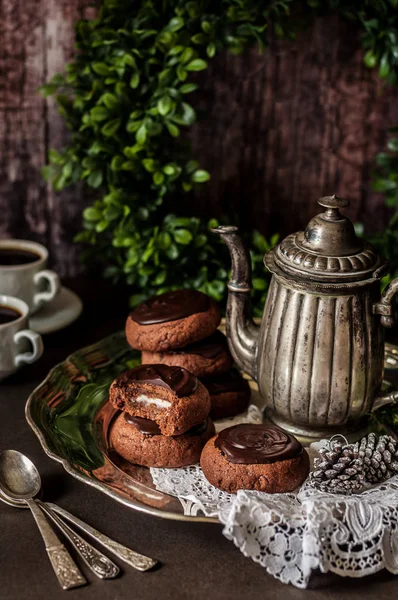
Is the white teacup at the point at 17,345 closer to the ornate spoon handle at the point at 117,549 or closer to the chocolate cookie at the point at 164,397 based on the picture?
the chocolate cookie at the point at 164,397

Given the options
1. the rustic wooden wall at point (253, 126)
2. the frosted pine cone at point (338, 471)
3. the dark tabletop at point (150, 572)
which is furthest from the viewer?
the rustic wooden wall at point (253, 126)

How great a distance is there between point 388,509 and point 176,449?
10.2 inches

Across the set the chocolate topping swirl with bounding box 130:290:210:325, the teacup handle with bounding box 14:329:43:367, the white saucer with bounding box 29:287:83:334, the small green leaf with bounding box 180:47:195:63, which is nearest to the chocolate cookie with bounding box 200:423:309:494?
the chocolate topping swirl with bounding box 130:290:210:325

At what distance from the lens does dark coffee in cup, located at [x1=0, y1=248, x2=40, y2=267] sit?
140cm

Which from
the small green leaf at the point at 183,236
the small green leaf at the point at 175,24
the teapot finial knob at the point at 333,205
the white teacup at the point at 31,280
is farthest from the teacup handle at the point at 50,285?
the teapot finial knob at the point at 333,205

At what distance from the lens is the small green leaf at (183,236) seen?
1.33m

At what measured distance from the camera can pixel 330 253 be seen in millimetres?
994

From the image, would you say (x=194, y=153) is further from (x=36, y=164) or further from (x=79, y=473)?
(x=79, y=473)

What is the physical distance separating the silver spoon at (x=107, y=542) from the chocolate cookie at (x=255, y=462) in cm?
13

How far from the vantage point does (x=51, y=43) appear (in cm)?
141

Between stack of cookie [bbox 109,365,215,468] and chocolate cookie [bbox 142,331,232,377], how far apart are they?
0.29 ft

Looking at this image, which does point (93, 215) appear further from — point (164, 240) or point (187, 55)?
point (187, 55)

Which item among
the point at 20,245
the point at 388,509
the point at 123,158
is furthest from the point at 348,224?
the point at 20,245

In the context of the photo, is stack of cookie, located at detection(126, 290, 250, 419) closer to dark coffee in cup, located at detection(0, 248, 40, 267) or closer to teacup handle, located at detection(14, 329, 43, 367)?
teacup handle, located at detection(14, 329, 43, 367)
